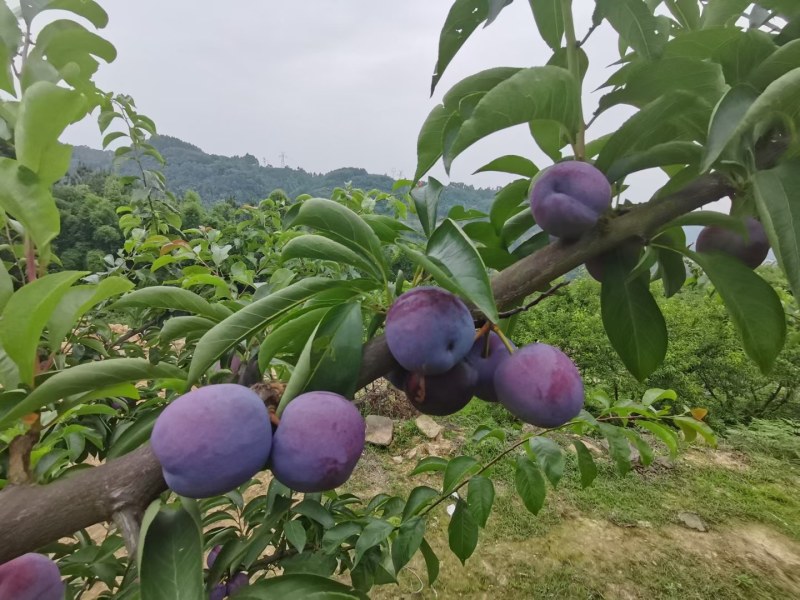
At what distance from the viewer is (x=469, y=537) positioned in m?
1.13

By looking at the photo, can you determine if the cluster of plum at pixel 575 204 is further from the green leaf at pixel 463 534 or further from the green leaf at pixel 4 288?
the green leaf at pixel 463 534

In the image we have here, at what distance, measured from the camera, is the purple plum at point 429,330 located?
1.48ft

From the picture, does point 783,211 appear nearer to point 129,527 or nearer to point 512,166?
point 512,166

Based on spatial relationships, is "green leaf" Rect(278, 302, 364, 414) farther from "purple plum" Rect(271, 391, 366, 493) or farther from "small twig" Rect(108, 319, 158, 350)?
"small twig" Rect(108, 319, 158, 350)

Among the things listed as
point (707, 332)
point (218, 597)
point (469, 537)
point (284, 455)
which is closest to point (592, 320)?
point (707, 332)

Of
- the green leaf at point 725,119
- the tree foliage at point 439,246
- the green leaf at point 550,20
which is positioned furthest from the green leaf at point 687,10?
the green leaf at point 725,119

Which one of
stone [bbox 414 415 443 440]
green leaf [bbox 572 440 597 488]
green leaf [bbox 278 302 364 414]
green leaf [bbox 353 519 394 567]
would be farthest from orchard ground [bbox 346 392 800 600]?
green leaf [bbox 278 302 364 414]

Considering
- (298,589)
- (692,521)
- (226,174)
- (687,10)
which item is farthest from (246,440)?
(226,174)

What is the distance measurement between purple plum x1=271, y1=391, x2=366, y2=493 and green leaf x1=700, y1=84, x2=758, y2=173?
1.30ft

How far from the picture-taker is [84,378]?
44 cm

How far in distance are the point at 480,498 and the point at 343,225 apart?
2.74 ft

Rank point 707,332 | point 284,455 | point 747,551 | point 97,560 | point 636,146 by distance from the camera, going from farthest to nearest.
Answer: point 707,332
point 747,551
point 97,560
point 636,146
point 284,455

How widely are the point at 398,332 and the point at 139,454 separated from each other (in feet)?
0.90

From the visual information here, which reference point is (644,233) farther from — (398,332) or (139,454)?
(139,454)
